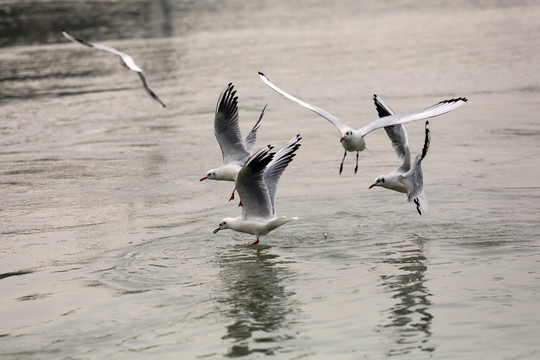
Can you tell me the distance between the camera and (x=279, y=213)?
10.5 metres

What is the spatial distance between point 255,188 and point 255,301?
1.64 metres

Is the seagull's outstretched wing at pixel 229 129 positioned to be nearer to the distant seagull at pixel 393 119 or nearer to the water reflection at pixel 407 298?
the distant seagull at pixel 393 119

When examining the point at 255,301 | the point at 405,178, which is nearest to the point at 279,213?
the point at 405,178

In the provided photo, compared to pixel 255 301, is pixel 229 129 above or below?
above

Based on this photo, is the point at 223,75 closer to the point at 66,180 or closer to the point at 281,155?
the point at 66,180

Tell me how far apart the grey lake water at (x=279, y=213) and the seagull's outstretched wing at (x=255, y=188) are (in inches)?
16.0

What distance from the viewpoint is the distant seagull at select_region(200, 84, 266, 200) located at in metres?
11.0

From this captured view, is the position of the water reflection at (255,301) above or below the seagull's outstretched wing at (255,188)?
below

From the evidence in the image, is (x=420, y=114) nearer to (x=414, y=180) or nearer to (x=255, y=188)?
(x=414, y=180)

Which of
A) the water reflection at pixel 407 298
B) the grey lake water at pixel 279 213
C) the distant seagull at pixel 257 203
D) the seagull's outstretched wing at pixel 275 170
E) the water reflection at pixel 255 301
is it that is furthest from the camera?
the seagull's outstretched wing at pixel 275 170

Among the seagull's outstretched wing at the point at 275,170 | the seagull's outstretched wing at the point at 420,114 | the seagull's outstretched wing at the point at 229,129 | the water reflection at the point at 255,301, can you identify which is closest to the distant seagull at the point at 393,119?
the seagull's outstretched wing at the point at 420,114

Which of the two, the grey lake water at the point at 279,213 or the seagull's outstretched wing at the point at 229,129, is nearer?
the grey lake water at the point at 279,213

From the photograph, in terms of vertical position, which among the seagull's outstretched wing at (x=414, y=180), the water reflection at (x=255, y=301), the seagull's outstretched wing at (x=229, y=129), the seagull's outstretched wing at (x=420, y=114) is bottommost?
the water reflection at (x=255, y=301)

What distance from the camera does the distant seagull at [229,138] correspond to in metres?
11.0
